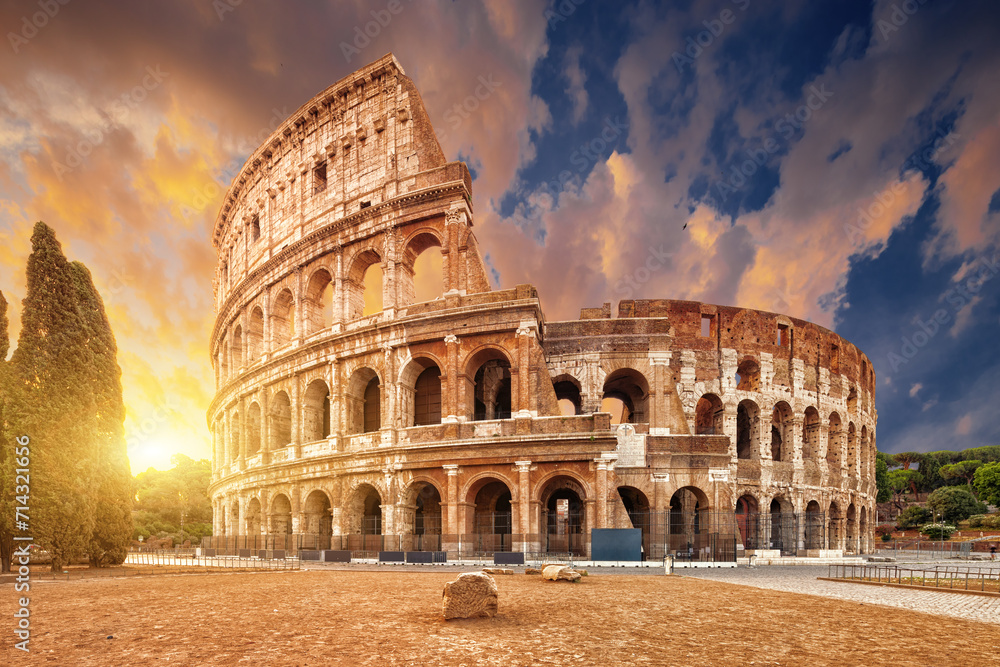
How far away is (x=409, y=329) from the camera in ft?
75.3

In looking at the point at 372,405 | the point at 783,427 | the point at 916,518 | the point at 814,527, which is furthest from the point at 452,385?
the point at 916,518

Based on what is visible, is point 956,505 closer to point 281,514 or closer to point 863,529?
point 863,529

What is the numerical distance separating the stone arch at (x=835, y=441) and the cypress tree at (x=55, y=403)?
114 feet

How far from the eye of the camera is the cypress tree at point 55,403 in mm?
14500

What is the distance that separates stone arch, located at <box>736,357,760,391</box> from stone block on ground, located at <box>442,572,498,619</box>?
25.0 metres

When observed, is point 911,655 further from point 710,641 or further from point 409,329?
point 409,329

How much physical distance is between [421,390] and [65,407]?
41.4 feet

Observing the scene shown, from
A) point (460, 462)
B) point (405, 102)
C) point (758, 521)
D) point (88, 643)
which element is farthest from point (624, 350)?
point (88, 643)

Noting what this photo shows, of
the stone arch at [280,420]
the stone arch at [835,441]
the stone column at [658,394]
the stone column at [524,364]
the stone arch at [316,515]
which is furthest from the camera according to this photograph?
the stone arch at [835,441]

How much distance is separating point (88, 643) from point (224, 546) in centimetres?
2481

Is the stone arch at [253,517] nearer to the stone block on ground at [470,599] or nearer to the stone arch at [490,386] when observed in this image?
the stone arch at [490,386]

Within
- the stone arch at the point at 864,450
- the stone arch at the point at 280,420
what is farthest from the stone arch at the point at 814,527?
the stone arch at the point at 280,420

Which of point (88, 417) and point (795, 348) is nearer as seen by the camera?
point (88, 417)

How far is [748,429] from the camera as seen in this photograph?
30.3 m
